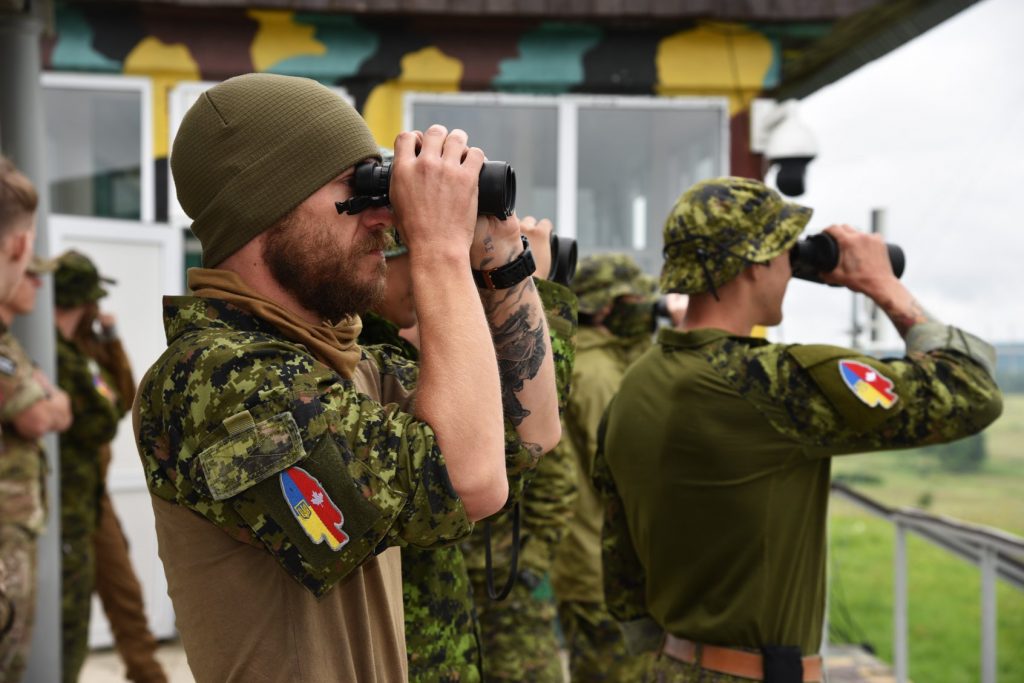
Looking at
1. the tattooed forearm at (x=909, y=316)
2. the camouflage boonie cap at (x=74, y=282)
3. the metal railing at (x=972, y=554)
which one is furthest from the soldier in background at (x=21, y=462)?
the metal railing at (x=972, y=554)

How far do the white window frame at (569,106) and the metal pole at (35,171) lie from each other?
2.78 metres

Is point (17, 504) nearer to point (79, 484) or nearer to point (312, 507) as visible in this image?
point (79, 484)

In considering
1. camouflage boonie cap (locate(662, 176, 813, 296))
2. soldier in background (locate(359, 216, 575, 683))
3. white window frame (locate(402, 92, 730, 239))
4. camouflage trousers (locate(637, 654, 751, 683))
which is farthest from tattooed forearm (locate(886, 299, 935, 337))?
white window frame (locate(402, 92, 730, 239))

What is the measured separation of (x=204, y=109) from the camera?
1.60 metres

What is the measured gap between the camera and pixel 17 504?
3375mm

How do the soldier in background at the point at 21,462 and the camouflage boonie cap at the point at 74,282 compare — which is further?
the camouflage boonie cap at the point at 74,282

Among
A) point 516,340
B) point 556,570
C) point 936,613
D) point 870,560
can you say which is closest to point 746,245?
point 516,340

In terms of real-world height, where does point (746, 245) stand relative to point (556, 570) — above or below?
above

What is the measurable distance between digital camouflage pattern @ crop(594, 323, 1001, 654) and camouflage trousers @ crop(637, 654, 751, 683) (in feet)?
0.24

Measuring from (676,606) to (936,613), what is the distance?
17.5m

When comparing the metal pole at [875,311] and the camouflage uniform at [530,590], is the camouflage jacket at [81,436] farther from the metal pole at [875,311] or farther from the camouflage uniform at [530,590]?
the metal pole at [875,311]

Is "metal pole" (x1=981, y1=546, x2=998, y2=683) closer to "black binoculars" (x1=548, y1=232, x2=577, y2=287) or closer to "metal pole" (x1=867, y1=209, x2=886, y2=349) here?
"metal pole" (x1=867, y1=209, x2=886, y2=349)

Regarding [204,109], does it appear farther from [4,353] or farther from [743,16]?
[743,16]

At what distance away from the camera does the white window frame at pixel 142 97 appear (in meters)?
6.21
